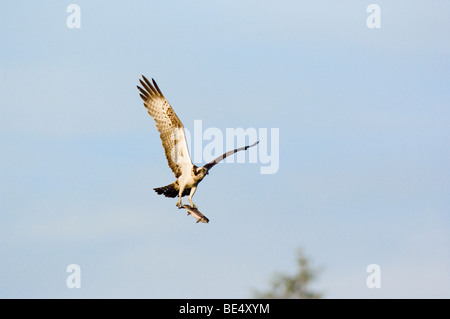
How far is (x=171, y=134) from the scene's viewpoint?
2395 cm

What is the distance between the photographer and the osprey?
76.8ft

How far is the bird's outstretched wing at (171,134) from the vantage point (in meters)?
23.7

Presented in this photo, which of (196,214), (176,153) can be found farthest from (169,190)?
(196,214)

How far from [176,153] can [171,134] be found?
1.46ft

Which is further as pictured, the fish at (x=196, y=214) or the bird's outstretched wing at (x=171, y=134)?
the bird's outstretched wing at (x=171, y=134)

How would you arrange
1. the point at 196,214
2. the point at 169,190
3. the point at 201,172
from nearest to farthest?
the point at 196,214 < the point at 201,172 < the point at 169,190

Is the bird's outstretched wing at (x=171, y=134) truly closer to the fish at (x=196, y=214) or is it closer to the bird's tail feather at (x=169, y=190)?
the bird's tail feather at (x=169, y=190)

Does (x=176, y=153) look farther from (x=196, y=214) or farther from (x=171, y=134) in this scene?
(x=196, y=214)

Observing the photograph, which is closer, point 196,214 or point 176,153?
point 196,214

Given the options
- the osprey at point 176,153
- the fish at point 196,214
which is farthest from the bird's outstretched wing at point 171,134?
the fish at point 196,214
